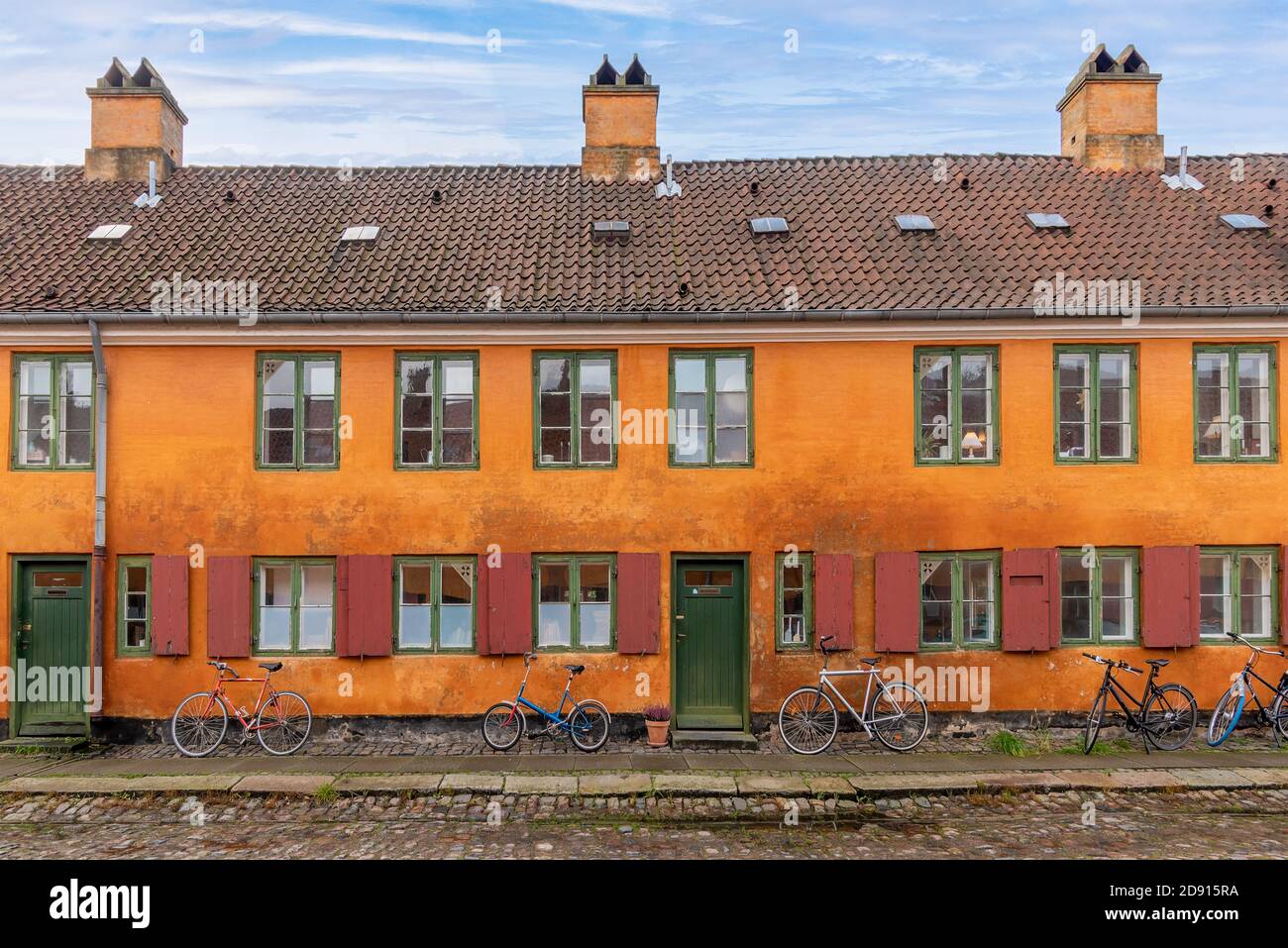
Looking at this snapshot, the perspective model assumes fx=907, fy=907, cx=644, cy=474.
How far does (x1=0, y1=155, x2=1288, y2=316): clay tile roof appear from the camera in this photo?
11422 mm

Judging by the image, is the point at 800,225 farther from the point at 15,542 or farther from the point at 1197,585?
the point at 15,542

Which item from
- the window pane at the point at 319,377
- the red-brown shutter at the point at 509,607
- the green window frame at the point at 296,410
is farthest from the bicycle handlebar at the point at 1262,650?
the window pane at the point at 319,377

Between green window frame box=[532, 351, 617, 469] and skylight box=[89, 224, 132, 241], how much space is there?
6427 millimetres

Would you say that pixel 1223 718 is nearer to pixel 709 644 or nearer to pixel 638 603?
pixel 709 644

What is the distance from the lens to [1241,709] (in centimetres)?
1075

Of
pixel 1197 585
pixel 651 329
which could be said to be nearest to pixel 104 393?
pixel 651 329

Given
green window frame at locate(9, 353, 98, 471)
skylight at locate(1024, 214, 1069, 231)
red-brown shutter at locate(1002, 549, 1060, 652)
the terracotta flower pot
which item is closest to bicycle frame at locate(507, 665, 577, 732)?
the terracotta flower pot

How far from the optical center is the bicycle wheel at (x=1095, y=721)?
1070 cm

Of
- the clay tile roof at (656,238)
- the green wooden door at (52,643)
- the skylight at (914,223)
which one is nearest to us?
the green wooden door at (52,643)

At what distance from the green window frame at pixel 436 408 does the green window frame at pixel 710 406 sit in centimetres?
251

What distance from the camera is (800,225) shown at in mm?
13148

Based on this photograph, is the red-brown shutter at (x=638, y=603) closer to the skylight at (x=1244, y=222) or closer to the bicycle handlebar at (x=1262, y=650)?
the bicycle handlebar at (x=1262, y=650)

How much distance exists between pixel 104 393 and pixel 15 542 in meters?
2.14

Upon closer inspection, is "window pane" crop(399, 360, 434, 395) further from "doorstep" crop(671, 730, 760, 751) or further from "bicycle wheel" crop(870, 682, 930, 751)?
"bicycle wheel" crop(870, 682, 930, 751)
